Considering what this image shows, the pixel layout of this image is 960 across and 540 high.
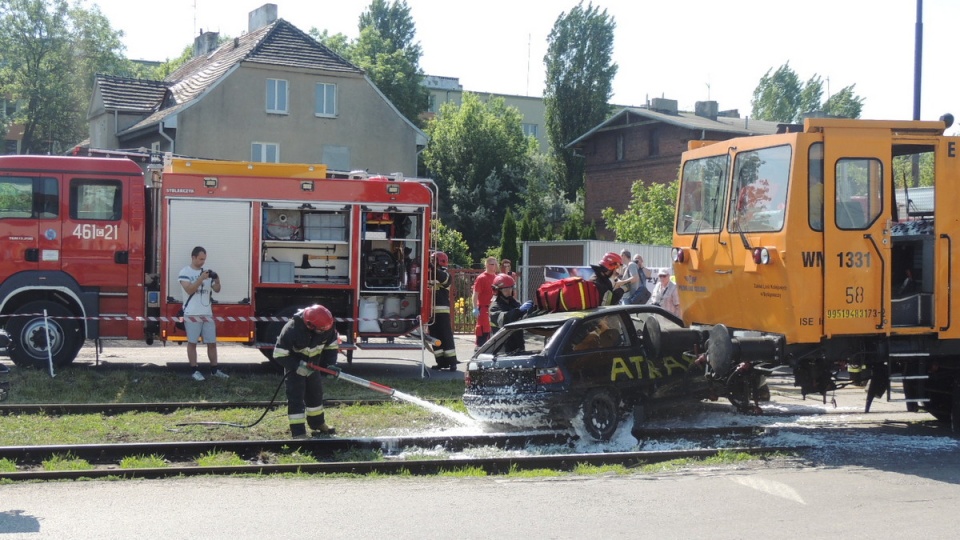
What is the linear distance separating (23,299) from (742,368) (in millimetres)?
9938

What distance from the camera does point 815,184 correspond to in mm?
9688

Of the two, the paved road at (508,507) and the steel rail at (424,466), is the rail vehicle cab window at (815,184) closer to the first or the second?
the steel rail at (424,466)

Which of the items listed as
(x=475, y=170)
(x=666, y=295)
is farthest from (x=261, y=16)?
(x=666, y=295)

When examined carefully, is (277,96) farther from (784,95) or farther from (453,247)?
(784,95)

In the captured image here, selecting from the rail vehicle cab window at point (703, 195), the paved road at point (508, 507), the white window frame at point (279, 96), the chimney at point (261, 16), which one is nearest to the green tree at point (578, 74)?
the chimney at point (261, 16)

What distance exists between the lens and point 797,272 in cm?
959

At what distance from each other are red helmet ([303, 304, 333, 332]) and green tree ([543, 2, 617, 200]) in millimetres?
49250

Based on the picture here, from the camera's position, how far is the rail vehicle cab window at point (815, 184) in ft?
31.6

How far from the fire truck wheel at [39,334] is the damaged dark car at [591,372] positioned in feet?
22.0

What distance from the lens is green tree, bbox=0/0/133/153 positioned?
180 ft

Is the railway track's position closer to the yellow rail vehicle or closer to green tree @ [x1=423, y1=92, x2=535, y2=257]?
the yellow rail vehicle

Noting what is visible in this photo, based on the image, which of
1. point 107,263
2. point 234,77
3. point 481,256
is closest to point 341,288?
point 107,263

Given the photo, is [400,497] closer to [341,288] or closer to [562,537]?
[562,537]

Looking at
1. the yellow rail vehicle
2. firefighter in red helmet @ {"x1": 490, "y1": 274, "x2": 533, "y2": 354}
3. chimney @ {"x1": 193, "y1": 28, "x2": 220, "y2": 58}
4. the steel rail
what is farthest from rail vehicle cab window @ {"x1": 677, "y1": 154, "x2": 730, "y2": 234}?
chimney @ {"x1": 193, "y1": 28, "x2": 220, "y2": 58}
